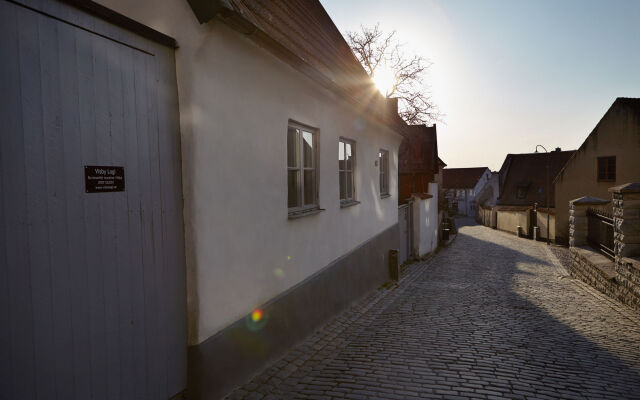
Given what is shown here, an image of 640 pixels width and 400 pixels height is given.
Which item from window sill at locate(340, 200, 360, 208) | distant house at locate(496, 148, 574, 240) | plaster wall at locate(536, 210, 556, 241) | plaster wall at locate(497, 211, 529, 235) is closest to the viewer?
window sill at locate(340, 200, 360, 208)

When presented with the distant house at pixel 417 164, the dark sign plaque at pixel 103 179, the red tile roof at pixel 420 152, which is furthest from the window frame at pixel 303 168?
the red tile roof at pixel 420 152

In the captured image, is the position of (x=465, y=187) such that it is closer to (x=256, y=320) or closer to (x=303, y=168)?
(x=303, y=168)

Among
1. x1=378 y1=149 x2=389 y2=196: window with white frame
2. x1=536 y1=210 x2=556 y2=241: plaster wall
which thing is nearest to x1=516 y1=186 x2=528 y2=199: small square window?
x1=536 y1=210 x2=556 y2=241: plaster wall

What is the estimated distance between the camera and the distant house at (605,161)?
21422 millimetres

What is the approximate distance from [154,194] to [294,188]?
2794 mm

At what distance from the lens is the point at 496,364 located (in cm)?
489

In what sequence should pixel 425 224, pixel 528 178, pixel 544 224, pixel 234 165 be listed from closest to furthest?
pixel 234 165 < pixel 425 224 < pixel 544 224 < pixel 528 178

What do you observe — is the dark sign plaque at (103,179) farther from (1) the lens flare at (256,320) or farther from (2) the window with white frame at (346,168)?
(2) the window with white frame at (346,168)

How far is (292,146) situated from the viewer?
229 inches

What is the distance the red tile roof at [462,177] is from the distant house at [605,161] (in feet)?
121

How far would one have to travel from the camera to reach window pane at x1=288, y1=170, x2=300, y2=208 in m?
5.80

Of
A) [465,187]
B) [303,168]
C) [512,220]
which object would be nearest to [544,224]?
[512,220]

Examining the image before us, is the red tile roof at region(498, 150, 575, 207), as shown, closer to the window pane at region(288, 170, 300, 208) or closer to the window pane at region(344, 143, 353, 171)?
the window pane at region(344, 143, 353, 171)

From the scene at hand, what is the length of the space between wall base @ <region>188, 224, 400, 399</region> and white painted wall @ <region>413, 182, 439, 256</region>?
250 inches
